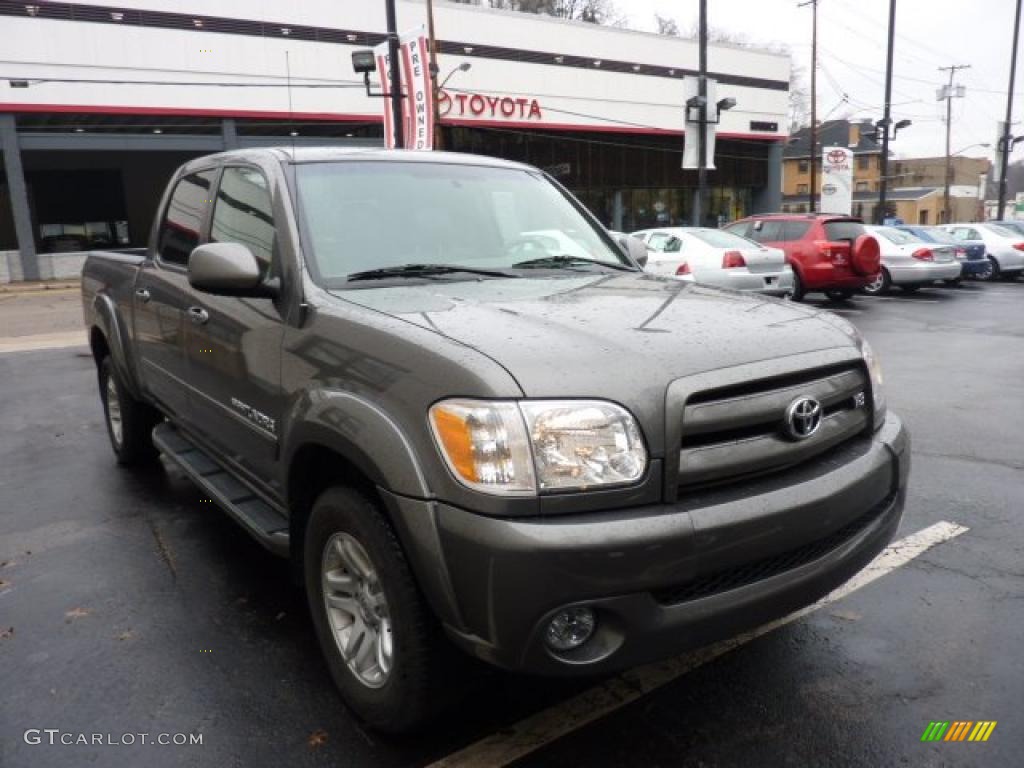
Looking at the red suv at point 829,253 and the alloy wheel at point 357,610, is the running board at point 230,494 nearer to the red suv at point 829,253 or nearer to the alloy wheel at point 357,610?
the alloy wheel at point 357,610

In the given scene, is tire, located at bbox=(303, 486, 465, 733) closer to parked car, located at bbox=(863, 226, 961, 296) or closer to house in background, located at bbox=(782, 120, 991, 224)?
parked car, located at bbox=(863, 226, 961, 296)

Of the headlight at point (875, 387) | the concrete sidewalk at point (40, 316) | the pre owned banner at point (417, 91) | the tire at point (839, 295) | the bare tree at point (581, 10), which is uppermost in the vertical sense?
the bare tree at point (581, 10)

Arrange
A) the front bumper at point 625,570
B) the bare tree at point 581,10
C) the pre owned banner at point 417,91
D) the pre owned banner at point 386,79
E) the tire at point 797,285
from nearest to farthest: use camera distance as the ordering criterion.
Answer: the front bumper at point 625,570
the tire at point 797,285
the pre owned banner at point 386,79
the pre owned banner at point 417,91
the bare tree at point 581,10

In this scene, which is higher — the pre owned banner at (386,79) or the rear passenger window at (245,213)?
the pre owned banner at (386,79)

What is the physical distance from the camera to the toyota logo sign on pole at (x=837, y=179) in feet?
108

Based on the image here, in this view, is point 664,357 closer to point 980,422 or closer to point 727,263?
point 980,422

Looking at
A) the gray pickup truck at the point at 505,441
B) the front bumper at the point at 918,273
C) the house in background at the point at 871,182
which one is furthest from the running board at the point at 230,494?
the house in background at the point at 871,182

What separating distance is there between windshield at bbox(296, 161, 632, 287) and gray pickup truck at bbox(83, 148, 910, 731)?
0.04 feet

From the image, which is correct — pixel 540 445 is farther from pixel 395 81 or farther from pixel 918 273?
pixel 918 273

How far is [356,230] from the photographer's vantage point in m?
3.13

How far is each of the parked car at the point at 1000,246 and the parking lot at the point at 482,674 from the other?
18.0 meters

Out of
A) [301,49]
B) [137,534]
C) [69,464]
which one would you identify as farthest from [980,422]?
[301,49]

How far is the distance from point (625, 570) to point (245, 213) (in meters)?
2.36

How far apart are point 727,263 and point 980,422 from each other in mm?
5973
